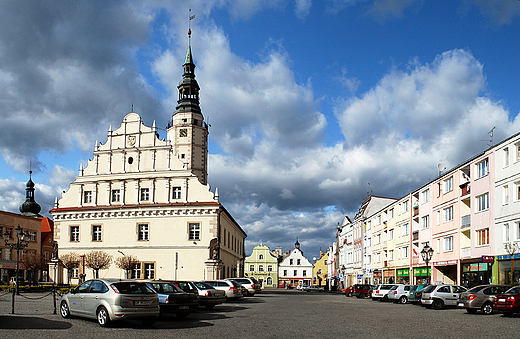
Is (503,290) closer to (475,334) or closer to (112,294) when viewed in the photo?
(475,334)

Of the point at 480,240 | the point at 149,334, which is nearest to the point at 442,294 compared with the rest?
the point at 480,240

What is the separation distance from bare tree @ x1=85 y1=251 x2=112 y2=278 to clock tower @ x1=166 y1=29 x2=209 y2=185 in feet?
58.3

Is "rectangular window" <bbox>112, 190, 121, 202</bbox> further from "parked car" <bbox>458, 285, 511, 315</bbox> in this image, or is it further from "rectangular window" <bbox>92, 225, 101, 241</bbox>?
"parked car" <bbox>458, 285, 511, 315</bbox>

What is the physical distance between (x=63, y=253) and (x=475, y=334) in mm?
43749

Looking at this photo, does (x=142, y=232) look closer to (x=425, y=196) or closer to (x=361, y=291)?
(x=361, y=291)

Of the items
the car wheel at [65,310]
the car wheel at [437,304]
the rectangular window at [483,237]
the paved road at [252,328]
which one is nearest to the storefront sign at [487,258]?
the rectangular window at [483,237]

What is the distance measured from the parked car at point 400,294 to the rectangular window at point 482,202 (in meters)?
7.80

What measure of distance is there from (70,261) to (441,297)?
33.6m

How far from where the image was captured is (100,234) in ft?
162

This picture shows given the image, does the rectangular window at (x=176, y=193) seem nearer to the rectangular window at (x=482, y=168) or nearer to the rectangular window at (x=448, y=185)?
the rectangular window at (x=448, y=185)

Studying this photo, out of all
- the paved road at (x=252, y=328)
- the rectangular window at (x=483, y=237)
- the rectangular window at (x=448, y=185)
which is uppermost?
the rectangular window at (x=448, y=185)

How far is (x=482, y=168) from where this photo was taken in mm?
36688

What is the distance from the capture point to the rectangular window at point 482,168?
119ft

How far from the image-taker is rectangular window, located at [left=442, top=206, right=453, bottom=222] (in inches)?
1667
